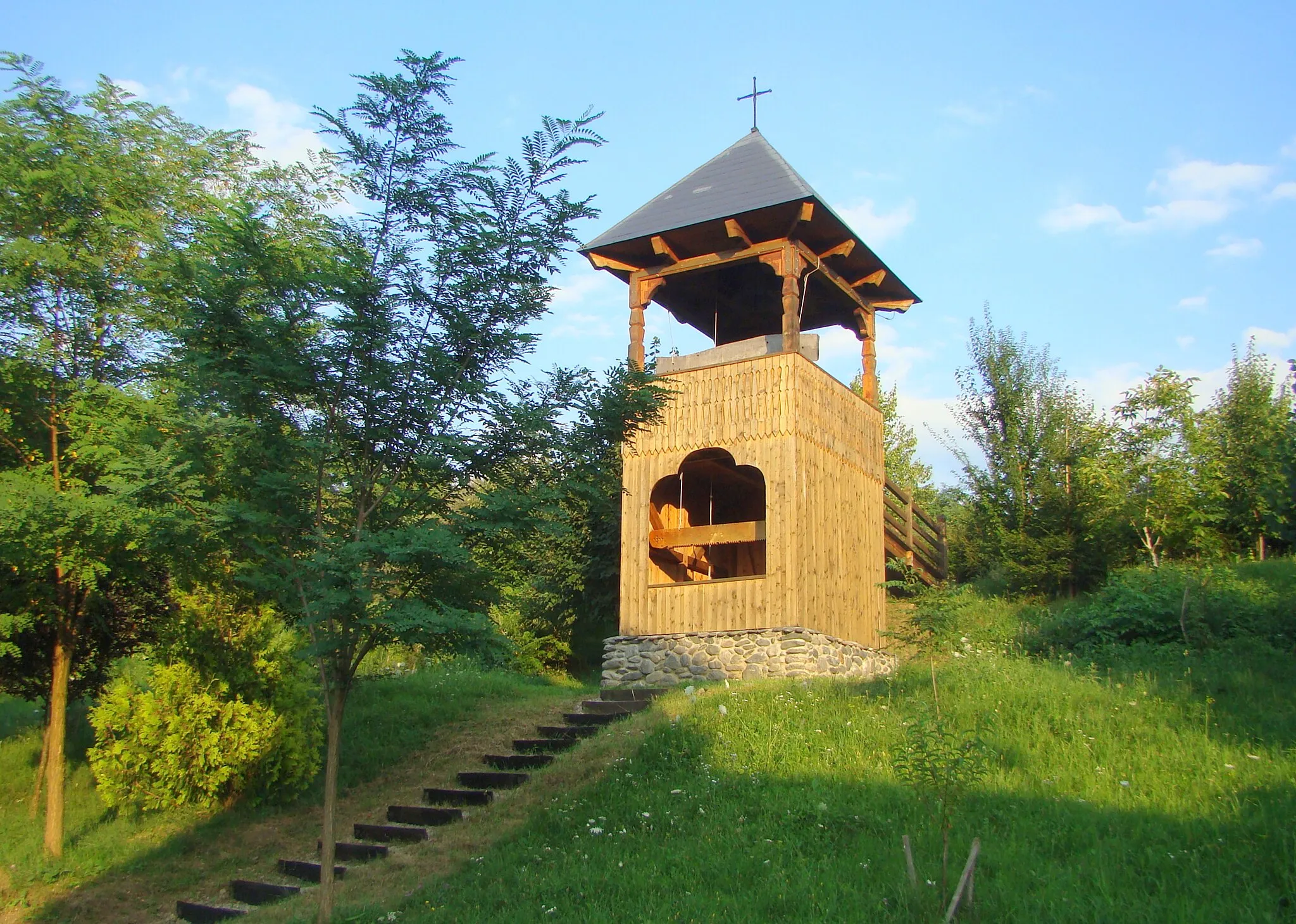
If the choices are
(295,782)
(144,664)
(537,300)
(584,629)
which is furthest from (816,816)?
(584,629)

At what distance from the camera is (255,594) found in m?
10.9

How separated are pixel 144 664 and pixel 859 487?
34.3ft

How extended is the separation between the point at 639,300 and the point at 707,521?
4.26 meters

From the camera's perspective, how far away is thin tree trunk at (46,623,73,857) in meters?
10.4

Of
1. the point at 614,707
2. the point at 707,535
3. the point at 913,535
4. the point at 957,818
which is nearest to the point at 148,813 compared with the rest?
the point at 614,707

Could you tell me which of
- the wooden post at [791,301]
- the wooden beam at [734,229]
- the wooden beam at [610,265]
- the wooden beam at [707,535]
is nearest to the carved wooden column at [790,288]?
the wooden post at [791,301]

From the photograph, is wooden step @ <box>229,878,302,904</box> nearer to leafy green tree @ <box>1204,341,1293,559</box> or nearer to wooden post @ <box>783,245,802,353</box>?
wooden post @ <box>783,245,802,353</box>

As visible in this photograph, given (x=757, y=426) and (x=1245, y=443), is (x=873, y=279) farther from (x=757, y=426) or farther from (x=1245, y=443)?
(x=1245, y=443)

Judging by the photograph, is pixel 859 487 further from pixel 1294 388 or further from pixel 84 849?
pixel 84 849

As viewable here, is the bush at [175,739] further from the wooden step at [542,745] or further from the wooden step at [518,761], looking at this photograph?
the wooden step at [542,745]

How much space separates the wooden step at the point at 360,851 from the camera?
9297 millimetres

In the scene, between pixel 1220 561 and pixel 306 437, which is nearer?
pixel 306 437

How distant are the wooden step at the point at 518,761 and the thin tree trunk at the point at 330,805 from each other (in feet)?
12.5

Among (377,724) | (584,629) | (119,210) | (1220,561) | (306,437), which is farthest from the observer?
(584,629)
